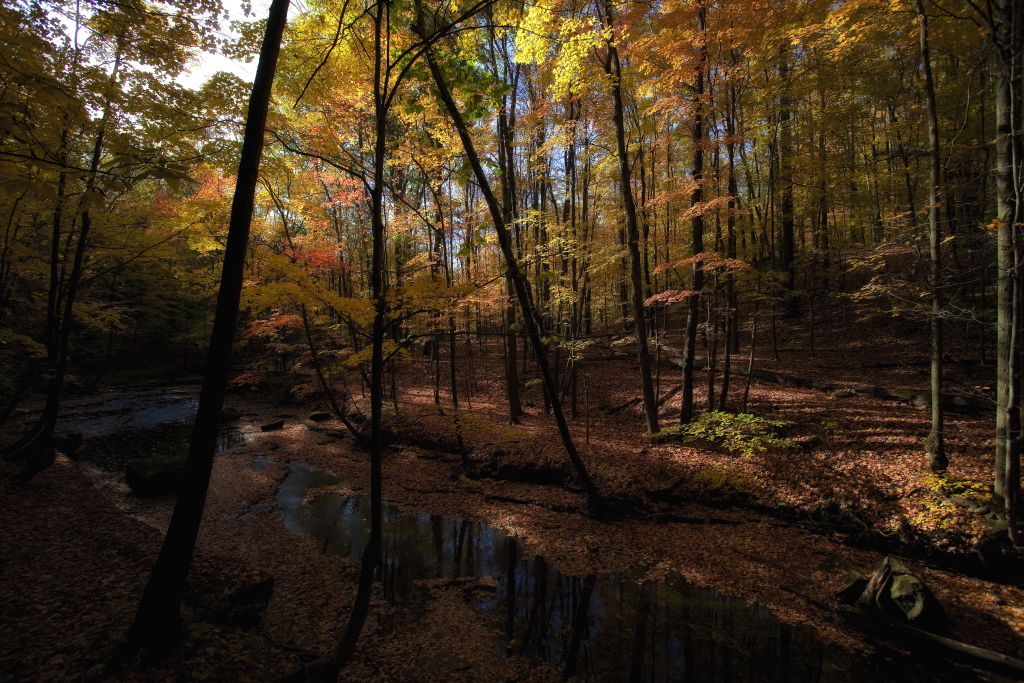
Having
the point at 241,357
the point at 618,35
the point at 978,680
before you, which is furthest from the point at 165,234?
the point at 241,357

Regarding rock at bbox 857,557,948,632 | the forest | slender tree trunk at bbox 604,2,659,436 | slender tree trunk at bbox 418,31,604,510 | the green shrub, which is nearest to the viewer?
the forest

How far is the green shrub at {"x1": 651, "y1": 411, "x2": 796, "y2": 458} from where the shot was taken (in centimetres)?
857

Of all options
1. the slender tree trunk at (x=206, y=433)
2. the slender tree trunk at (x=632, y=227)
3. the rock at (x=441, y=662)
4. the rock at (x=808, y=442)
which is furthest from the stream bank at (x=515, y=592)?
the slender tree trunk at (x=632, y=227)

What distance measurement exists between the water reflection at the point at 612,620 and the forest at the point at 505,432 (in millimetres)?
47

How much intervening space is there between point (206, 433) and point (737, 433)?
9.56m

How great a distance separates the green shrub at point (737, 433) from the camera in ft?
28.1

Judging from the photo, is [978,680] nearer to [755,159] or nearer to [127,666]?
[127,666]

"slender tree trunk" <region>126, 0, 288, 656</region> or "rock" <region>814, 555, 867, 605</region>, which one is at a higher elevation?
"slender tree trunk" <region>126, 0, 288, 656</region>

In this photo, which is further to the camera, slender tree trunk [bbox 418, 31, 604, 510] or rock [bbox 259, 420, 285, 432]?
rock [bbox 259, 420, 285, 432]

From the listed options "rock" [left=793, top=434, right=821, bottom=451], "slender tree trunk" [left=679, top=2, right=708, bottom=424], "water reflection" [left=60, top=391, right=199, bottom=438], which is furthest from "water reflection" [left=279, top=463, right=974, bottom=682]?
"water reflection" [left=60, top=391, right=199, bottom=438]

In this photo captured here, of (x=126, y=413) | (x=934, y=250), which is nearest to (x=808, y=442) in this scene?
(x=934, y=250)

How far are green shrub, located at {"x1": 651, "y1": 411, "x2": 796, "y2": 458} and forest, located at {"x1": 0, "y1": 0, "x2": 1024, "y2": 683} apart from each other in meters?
0.11

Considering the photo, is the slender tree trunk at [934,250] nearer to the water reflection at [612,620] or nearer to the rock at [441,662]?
the water reflection at [612,620]

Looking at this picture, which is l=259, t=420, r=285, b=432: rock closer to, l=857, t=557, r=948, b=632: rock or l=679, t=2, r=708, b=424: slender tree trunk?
l=679, t=2, r=708, b=424: slender tree trunk
